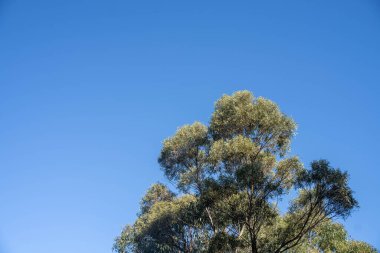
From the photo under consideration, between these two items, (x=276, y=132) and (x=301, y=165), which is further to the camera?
(x=276, y=132)

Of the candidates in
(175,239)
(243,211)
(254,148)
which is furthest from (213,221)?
(175,239)

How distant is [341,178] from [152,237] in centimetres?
2489

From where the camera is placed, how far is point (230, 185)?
78.3ft

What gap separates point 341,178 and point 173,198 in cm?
2308

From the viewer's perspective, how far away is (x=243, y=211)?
23109 mm

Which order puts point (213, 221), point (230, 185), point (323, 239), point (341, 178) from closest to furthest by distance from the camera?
point (341, 178), point (230, 185), point (213, 221), point (323, 239)

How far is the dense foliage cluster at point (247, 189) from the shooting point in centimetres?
2291

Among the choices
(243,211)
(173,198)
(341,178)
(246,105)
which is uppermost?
(246,105)

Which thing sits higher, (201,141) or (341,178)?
(201,141)

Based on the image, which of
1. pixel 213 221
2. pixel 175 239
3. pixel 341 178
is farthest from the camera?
pixel 175 239

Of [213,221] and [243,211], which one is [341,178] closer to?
[243,211]

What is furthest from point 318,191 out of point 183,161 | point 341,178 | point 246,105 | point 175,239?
point 175,239

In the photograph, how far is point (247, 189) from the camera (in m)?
23.4

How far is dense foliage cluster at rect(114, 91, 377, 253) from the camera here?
902 inches
